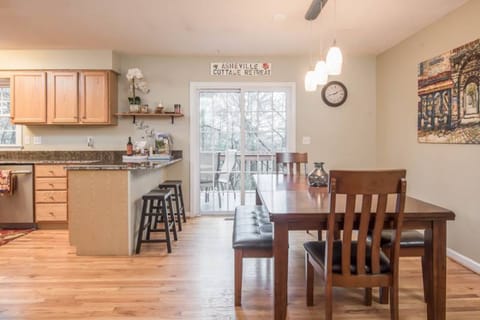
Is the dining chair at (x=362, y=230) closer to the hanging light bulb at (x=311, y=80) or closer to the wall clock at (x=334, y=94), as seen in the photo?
the hanging light bulb at (x=311, y=80)

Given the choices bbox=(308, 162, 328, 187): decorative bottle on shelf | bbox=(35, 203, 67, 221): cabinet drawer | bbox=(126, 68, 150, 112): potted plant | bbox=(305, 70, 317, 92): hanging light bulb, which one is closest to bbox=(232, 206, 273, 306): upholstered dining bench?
bbox=(308, 162, 328, 187): decorative bottle on shelf

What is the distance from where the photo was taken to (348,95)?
5070mm

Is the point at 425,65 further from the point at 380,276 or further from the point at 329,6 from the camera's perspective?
the point at 380,276

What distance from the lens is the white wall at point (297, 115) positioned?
4.99m

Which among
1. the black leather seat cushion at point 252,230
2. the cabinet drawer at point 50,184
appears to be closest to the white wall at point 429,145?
the black leather seat cushion at point 252,230

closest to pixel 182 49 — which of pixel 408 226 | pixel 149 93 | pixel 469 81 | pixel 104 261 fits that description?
pixel 149 93

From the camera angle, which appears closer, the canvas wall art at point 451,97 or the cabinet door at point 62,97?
the canvas wall art at point 451,97

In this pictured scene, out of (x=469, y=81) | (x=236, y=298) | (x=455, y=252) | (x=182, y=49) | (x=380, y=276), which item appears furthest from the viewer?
(x=182, y=49)

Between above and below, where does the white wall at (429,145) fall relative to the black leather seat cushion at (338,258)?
above

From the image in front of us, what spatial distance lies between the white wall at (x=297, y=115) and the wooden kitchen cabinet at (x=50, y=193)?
0.67 m

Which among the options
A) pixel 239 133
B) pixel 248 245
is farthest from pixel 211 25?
pixel 248 245

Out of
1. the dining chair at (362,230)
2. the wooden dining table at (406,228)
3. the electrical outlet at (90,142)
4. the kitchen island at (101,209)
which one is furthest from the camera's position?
the electrical outlet at (90,142)

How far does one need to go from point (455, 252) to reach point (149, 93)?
13.5 feet

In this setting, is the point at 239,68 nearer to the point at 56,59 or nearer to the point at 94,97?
the point at 94,97
